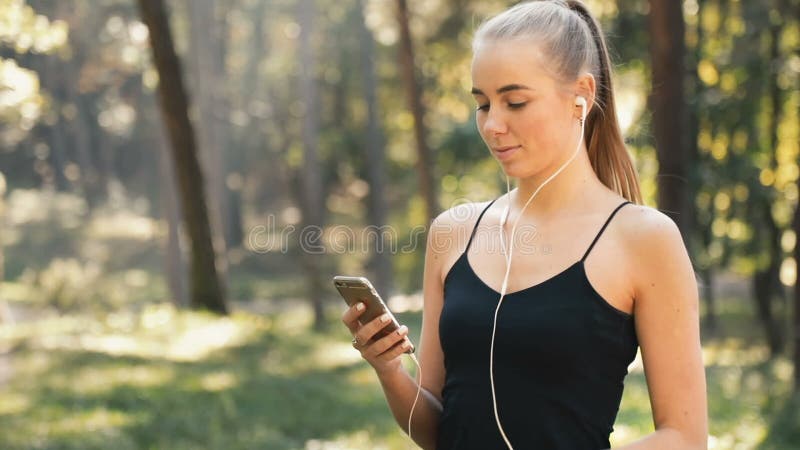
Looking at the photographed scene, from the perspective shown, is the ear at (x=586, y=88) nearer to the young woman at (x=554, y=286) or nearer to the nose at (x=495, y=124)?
the young woman at (x=554, y=286)

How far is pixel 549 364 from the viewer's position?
2.45 m

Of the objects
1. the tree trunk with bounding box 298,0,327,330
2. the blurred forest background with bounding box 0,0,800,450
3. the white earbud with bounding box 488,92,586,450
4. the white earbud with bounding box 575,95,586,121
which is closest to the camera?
the white earbud with bounding box 488,92,586,450

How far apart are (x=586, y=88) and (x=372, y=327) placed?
0.82 m

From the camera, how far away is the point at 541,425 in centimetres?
246

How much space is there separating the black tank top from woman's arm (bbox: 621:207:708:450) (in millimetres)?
92

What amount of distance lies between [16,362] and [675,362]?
10.0 metres

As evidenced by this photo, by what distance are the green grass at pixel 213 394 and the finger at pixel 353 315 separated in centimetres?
500

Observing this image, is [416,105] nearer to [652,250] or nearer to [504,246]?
[504,246]

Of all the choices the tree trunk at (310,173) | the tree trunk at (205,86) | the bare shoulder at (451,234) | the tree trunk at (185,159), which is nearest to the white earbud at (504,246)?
the bare shoulder at (451,234)

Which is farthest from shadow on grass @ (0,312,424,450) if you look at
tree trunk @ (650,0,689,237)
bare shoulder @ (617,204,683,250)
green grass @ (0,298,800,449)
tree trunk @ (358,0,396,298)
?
tree trunk @ (358,0,396,298)

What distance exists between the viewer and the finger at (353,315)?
8.78 ft

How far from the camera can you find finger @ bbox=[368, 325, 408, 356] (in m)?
2.68

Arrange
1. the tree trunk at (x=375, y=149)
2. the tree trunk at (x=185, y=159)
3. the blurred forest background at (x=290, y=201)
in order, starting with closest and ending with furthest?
the blurred forest background at (x=290, y=201) → the tree trunk at (x=185, y=159) → the tree trunk at (x=375, y=149)

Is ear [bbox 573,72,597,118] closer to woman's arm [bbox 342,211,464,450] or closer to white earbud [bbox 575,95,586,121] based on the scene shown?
white earbud [bbox 575,95,586,121]
